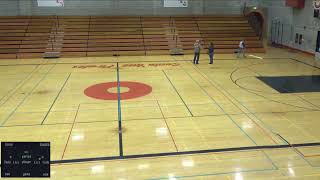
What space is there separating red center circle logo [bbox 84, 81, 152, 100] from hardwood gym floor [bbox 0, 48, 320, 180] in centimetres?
8

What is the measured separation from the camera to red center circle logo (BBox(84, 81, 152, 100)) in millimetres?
13203

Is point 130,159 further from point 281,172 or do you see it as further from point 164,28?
point 164,28

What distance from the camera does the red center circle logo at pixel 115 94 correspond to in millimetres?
13203

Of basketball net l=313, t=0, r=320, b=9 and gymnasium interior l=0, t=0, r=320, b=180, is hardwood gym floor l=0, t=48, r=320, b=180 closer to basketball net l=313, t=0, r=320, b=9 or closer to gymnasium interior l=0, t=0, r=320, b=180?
gymnasium interior l=0, t=0, r=320, b=180

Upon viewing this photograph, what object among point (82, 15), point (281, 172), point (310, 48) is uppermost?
point (82, 15)

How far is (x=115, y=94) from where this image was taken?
44.2ft

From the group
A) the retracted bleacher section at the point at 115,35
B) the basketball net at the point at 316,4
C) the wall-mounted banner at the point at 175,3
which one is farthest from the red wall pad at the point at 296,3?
the wall-mounted banner at the point at 175,3

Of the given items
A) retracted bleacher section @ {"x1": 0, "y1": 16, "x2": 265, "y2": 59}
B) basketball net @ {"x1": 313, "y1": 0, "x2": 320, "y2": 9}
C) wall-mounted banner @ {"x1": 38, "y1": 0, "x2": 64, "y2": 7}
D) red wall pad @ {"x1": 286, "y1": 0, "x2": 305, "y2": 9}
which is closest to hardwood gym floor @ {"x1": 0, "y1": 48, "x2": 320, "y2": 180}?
retracted bleacher section @ {"x1": 0, "y1": 16, "x2": 265, "y2": 59}

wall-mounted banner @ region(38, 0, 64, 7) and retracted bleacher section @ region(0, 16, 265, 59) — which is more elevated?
wall-mounted banner @ region(38, 0, 64, 7)

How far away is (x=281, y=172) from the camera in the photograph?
726 cm

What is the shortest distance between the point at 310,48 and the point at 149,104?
1492 cm

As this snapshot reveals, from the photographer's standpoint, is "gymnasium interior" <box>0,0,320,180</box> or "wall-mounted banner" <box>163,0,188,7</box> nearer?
"gymnasium interior" <box>0,0,320,180</box>

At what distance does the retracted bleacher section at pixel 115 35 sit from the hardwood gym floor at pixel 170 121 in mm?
4949

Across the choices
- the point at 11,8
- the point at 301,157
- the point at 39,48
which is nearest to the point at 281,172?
the point at 301,157
